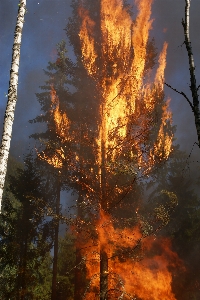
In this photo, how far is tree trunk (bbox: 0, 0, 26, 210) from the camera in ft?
23.9

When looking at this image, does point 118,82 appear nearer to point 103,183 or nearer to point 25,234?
point 103,183

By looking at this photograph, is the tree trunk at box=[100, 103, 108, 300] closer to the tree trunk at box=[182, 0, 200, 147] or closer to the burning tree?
the burning tree

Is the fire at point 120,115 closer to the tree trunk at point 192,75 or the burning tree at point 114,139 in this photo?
the burning tree at point 114,139

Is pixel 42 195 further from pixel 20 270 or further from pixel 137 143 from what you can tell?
pixel 137 143

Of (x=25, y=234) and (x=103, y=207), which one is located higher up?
(x=25, y=234)

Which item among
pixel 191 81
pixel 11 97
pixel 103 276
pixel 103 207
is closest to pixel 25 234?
pixel 103 207

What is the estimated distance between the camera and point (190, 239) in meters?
26.8

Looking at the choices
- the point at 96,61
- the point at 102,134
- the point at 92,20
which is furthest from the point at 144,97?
the point at 92,20

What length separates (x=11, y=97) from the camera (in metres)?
8.20

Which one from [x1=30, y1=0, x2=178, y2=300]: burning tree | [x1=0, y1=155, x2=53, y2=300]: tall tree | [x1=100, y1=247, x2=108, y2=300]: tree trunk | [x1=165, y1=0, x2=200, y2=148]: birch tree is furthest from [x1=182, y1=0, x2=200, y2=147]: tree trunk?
[x1=0, y1=155, x2=53, y2=300]: tall tree

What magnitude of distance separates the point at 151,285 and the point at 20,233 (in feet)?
37.9

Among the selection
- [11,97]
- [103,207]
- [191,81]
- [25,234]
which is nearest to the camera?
[191,81]

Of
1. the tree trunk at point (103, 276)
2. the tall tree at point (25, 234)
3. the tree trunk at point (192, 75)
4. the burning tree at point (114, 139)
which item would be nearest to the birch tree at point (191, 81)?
the tree trunk at point (192, 75)

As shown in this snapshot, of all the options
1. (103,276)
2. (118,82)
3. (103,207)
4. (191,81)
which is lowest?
(103,276)
